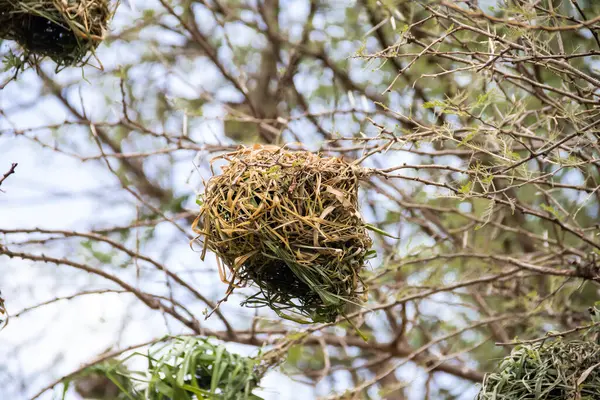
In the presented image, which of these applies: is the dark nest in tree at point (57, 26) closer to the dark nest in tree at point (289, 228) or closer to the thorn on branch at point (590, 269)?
the dark nest in tree at point (289, 228)

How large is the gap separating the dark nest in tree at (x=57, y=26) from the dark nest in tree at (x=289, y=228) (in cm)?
67

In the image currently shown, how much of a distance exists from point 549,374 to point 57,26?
1.41 meters

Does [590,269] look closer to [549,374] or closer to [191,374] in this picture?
[549,374]

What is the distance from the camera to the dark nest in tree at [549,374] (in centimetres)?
144

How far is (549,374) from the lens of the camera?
1499 mm

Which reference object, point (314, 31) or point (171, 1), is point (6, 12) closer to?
point (171, 1)

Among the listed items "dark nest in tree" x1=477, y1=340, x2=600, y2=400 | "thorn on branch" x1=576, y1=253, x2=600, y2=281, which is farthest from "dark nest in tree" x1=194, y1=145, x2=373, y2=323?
"thorn on branch" x1=576, y1=253, x2=600, y2=281

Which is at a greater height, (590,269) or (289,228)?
(289,228)

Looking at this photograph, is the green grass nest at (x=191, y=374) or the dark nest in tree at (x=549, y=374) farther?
the green grass nest at (x=191, y=374)

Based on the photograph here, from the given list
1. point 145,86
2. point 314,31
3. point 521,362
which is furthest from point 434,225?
point 145,86

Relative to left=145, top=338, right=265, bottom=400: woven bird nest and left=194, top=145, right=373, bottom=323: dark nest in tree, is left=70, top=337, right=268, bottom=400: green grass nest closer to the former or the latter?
left=145, top=338, right=265, bottom=400: woven bird nest

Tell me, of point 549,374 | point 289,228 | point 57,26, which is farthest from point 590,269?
point 57,26

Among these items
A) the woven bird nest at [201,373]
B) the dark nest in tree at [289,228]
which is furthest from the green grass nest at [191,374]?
Result: the dark nest in tree at [289,228]

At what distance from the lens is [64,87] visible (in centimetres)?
401
